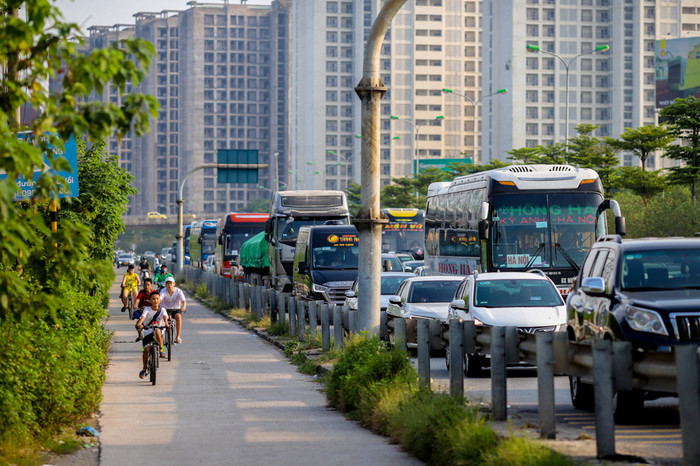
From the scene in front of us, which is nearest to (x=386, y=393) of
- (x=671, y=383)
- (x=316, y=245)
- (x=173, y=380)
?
(x=671, y=383)

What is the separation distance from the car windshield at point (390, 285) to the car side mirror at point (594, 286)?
13477 millimetres

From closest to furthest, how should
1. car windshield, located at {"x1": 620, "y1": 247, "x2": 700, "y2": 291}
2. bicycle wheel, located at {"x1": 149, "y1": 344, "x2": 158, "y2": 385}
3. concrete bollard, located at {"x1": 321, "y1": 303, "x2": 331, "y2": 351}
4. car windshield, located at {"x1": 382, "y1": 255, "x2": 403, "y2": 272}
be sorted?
car windshield, located at {"x1": 620, "y1": 247, "x2": 700, "y2": 291}, bicycle wheel, located at {"x1": 149, "y1": 344, "x2": 158, "y2": 385}, concrete bollard, located at {"x1": 321, "y1": 303, "x2": 331, "y2": 351}, car windshield, located at {"x1": 382, "y1": 255, "x2": 403, "y2": 272}

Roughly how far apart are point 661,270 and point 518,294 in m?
6.41

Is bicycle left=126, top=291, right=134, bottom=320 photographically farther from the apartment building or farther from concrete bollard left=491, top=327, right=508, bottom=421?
the apartment building

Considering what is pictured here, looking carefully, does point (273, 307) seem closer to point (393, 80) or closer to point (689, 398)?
point (689, 398)

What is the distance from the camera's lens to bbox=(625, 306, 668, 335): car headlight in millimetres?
10352

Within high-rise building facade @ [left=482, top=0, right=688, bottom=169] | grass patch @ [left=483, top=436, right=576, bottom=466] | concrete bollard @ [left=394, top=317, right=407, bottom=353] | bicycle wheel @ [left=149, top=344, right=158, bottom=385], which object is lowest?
bicycle wheel @ [left=149, top=344, right=158, bottom=385]

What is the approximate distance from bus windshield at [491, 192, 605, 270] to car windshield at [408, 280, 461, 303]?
10.6 feet

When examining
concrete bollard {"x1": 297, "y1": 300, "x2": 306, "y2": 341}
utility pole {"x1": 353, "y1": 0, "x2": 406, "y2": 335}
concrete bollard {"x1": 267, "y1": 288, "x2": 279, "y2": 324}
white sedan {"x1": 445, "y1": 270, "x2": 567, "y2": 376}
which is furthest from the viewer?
concrete bollard {"x1": 267, "y1": 288, "x2": 279, "y2": 324}

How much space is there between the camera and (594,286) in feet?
36.0

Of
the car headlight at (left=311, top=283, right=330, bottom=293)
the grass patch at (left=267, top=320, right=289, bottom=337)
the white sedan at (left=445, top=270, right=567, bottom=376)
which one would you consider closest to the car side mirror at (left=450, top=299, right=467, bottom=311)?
the white sedan at (left=445, top=270, right=567, bottom=376)

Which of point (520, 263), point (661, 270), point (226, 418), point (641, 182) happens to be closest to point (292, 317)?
point (520, 263)

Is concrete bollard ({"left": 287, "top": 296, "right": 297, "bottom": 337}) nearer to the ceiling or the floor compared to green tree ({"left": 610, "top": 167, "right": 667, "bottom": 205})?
nearer to the floor

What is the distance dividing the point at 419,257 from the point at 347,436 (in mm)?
33362
